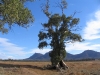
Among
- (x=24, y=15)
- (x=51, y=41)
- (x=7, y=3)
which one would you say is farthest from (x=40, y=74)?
(x=7, y=3)

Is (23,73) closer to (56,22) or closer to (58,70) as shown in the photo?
(58,70)

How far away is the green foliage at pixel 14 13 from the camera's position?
2153 cm

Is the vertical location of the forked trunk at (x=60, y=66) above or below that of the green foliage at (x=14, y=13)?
below

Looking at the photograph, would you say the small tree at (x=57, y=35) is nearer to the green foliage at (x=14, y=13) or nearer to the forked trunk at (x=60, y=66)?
the forked trunk at (x=60, y=66)

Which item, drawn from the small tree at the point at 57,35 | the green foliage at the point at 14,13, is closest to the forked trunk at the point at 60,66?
the small tree at the point at 57,35

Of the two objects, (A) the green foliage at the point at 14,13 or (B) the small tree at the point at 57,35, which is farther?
(B) the small tree at the point at 57,35

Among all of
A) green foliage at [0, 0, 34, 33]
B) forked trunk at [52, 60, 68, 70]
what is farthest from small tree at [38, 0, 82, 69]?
green foliage at [0, 0, 34, 33]

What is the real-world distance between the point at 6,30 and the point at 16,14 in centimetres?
442

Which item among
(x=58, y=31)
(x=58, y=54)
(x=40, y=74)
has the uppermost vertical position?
(x=58, y=31)

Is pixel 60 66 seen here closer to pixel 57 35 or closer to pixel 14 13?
pixel 57 35

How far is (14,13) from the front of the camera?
21797 mm

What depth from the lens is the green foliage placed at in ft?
70.6

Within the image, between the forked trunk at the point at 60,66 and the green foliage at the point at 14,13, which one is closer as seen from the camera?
the green foliage at the point at 14,13

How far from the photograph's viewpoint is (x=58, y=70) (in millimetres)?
42719
